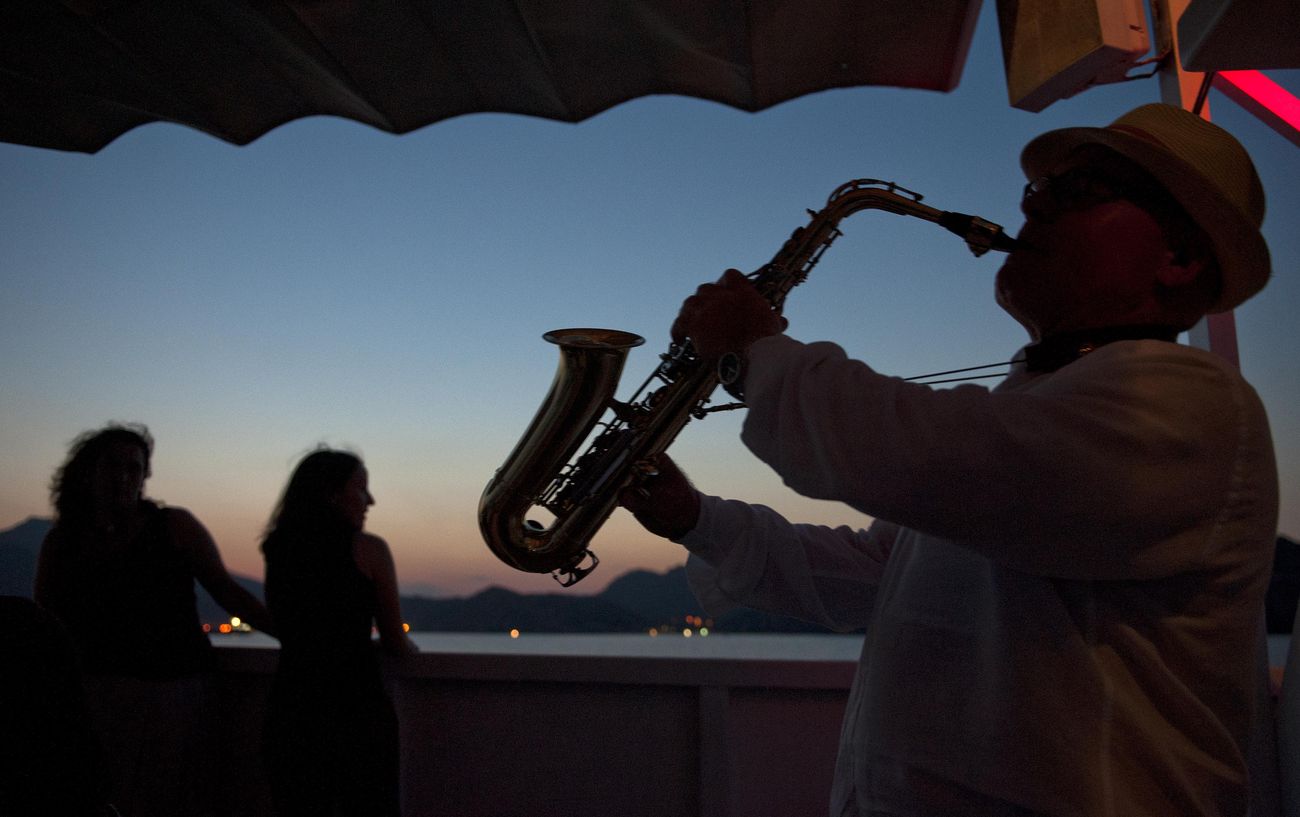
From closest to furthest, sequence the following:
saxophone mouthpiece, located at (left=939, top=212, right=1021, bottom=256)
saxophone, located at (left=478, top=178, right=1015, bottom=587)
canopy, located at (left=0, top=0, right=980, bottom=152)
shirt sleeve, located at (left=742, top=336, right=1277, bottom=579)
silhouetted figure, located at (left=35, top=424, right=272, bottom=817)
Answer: shirt sleeve, located at (left=742, top=336, right=1277, bottom=579) → saxophone mouthpiece, located at (left=939, top=212, right=1021, bottom=256) → saxophone, located at (left=478, top=178, right=1015, bottom=587) → canopy, located at (left=0, top=0, right=980, bottom=152) → silhouetted figure, located at (left=35, top=424, right=272, bottom=817)

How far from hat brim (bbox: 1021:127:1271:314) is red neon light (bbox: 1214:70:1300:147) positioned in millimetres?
1544

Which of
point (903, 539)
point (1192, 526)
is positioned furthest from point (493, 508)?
point (1192, 526)

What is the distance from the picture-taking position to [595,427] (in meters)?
1.92

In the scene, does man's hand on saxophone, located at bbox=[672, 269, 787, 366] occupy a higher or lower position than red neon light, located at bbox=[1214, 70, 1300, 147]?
lower

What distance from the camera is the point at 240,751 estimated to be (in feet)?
12.6

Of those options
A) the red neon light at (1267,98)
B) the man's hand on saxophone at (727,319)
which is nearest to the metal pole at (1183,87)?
the red neon light at (1267,98)

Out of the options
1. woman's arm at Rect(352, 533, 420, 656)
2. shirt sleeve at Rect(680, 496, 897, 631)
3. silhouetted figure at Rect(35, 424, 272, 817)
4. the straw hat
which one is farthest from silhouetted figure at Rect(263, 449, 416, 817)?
the straw hat

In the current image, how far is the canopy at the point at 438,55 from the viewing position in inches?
117

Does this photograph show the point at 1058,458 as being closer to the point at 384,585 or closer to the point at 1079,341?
the point at 1079,341

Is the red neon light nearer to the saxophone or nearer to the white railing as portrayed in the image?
the saxophone

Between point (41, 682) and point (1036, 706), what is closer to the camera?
point (1036, 706)

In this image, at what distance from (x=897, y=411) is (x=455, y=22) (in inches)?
109

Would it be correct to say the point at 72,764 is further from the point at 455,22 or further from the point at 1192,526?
the point at 455,22

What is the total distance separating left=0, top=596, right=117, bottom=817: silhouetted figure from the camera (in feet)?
6.23
